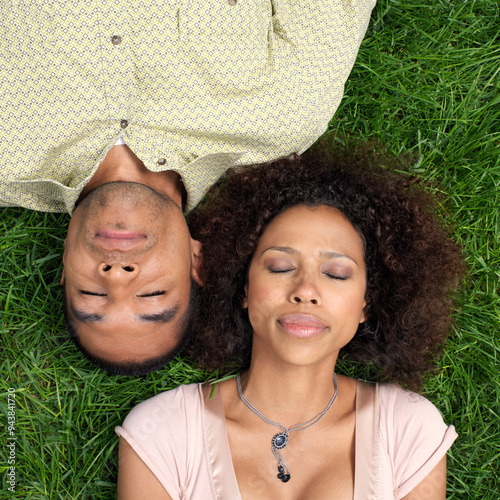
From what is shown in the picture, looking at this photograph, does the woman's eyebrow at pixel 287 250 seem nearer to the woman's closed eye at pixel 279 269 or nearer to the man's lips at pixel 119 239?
the woman's closed eye at pixel 279 269

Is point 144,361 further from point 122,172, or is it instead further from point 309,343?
point 122,172

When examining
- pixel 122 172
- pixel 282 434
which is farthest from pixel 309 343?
pixel 122 172

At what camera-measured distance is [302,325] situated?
2.72 m

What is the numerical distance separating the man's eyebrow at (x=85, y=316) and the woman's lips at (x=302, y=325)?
0.95 m

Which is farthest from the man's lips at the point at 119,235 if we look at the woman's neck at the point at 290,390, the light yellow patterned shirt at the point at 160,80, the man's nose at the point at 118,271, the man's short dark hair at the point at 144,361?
the woman's neck at the point at 290,390

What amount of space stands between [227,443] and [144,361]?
0.66m

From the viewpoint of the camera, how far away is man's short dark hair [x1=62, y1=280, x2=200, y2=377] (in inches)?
118

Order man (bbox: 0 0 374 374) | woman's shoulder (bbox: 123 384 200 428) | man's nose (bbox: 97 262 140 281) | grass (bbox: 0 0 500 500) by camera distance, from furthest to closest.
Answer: grass (bbox: 0 0 500 500) → woman's shoulder (bbox: 123 384 200 428) → man (bbox: 0 0 374 374) → man's nose (bbox: 97 262 140 281)

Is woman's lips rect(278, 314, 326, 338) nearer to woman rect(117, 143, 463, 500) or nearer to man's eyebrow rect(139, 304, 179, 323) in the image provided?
woman rect(117, 143, 463, 500)

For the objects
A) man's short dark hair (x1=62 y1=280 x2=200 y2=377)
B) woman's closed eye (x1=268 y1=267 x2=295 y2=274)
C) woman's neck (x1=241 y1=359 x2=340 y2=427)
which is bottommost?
woman's neck (x1=241 y1=359 x2=340 y2=427)

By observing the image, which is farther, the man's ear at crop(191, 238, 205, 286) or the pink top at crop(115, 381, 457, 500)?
the man's ear at crop(191, 238, 205, 286)

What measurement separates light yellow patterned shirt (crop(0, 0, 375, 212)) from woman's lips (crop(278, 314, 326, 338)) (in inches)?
39.0

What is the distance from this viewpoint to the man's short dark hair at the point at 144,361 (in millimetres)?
3006

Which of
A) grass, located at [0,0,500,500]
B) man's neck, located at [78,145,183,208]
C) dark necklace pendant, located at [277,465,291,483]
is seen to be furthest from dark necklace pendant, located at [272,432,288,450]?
man's neck, located at [78,145,183,208]
